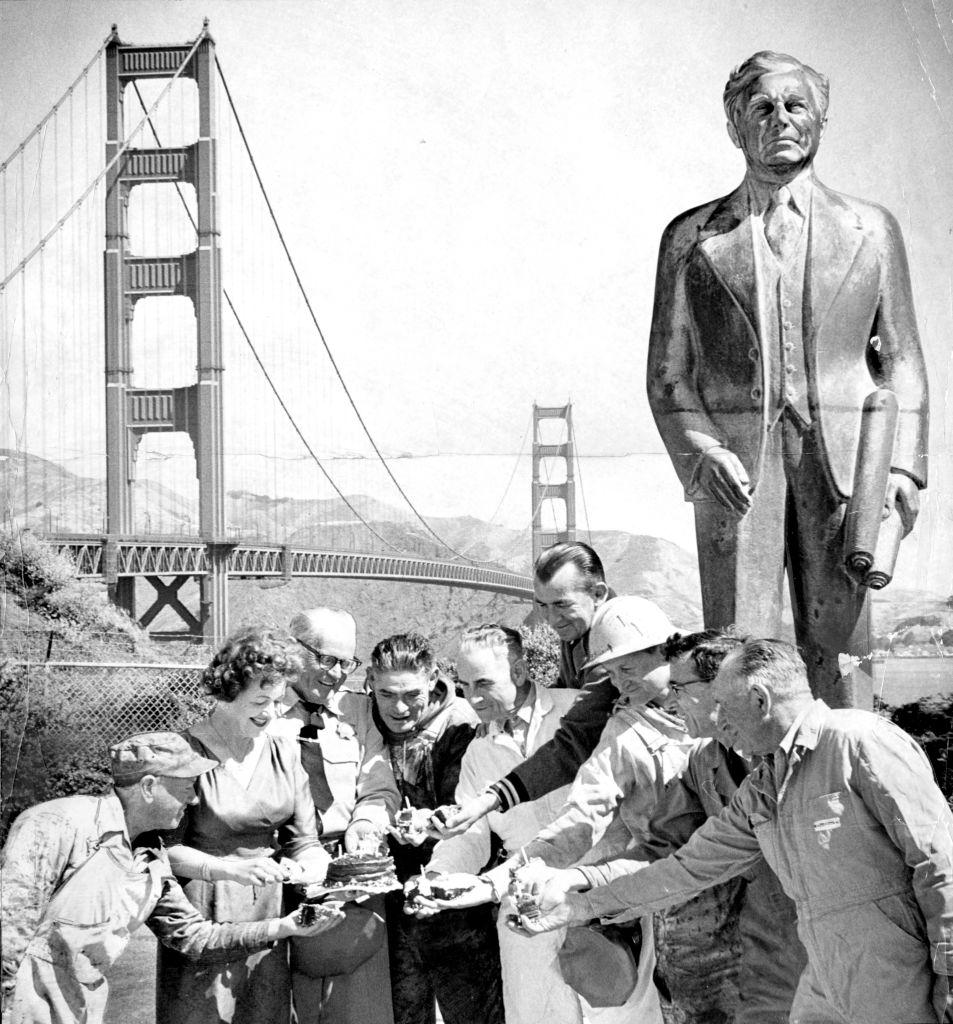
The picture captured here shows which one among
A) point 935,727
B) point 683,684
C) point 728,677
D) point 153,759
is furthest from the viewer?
point 935,727

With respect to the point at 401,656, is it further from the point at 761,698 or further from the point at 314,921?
the point at 761,698

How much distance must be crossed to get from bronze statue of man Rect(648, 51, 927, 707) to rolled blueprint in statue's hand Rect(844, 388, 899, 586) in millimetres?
35

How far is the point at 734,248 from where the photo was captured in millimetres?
4320

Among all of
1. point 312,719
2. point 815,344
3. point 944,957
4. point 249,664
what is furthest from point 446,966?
point 815,344

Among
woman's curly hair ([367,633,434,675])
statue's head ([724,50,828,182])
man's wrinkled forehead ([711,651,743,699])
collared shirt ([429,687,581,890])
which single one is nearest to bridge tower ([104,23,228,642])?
woman's curly hair ([367,633,434,675])

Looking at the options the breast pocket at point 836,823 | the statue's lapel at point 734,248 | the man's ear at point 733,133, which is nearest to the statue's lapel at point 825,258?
the statue's lapel at point 734,248

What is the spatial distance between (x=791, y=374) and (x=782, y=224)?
45cm

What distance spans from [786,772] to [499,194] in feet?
8.09

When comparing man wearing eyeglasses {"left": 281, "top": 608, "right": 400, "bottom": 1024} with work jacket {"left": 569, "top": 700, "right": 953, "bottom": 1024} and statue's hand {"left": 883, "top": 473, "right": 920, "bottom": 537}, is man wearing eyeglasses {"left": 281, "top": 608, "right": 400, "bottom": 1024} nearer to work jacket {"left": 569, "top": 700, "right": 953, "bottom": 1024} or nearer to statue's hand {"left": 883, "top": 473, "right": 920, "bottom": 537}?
work jacket {"left": 569, "top": 700, "right": 953, "bottom": 1024}

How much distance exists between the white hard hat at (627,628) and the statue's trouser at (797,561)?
0.51 metres

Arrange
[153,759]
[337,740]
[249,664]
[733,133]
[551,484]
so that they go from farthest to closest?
[551,484] → [733,133] → [337,740] → [249,664] → [153,759]

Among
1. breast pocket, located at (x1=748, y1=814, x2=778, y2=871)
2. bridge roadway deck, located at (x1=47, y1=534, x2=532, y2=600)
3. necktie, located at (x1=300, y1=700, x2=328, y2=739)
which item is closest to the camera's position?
breast pocket, located at (x1=748, y1=814, x2=778, y2=871)

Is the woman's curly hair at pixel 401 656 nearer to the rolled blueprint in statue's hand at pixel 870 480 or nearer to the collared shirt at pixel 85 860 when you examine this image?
the collared shirt at pixel 85 860

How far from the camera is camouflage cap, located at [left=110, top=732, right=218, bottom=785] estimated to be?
3.67 meters
